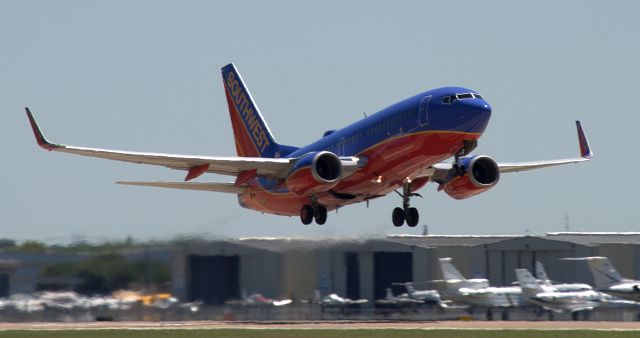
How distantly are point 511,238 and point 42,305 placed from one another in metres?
34.0

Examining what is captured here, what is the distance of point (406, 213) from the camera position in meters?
44.3

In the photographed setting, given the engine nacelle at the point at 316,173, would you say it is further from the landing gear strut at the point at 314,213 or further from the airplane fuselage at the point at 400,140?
the landing gear strut at the point at 314,213

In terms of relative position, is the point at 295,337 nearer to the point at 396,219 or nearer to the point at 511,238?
the point at 396,219

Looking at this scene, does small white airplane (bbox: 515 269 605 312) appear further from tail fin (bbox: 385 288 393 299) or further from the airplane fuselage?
the airplane fuselage

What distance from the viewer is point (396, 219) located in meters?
44.9

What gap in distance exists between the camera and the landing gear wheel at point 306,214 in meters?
44.2

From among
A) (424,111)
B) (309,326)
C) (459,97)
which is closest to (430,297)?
(309,326)

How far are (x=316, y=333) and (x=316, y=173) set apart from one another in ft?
30.3

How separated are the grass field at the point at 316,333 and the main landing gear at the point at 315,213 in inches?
187

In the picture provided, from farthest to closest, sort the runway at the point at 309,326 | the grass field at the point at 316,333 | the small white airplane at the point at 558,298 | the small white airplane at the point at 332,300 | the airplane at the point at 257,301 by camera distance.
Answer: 1. the small white airplane at the point at 558,298
2. the small white airplane at the point at 332,300
3. the airplane at the point at 257,301
4. the runway at the point at 309,326
5. the grass field at the point at 316,333

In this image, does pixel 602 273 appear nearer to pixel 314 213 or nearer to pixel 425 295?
pixel 425 295

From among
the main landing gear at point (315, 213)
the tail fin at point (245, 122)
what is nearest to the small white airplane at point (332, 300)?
the tail fin at point (245, 122)

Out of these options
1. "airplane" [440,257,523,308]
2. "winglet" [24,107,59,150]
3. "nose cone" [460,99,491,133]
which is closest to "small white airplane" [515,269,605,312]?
"airplane" [440,257,523,308]

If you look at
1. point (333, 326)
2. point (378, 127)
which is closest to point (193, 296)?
point (333, 326)
